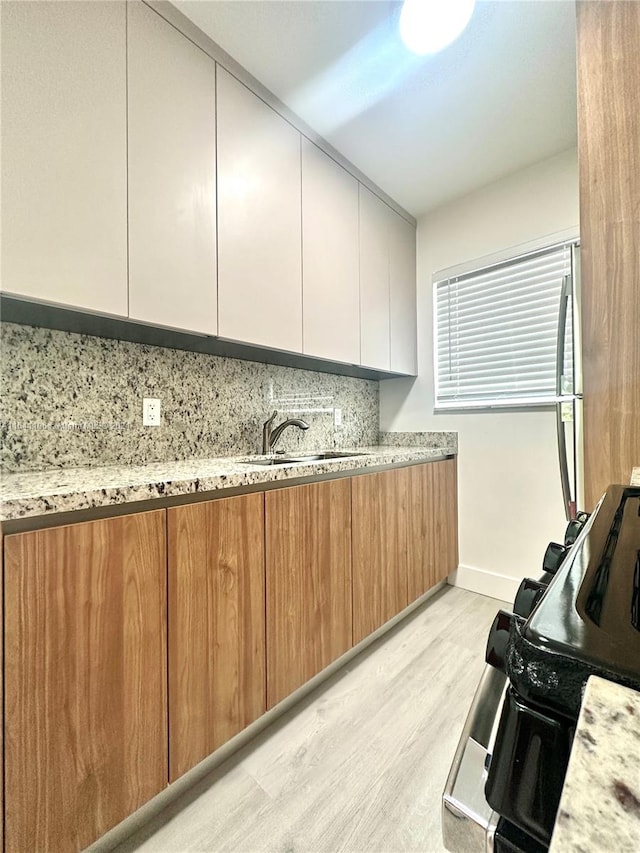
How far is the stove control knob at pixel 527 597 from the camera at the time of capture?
63cm

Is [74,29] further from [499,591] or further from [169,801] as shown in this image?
[499,591]

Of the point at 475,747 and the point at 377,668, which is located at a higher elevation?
the point at 475,747

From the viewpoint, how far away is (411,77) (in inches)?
62.0

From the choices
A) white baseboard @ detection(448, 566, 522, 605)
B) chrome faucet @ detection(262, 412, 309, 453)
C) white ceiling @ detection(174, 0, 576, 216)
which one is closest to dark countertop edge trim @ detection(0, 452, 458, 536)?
chrome faucet @ detection(262, 412, 309, 453)

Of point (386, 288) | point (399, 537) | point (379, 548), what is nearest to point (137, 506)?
point (379, 548)

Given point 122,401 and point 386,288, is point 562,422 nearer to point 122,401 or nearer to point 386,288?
point 386,288

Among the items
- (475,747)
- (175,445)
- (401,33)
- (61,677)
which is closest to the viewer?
(475,747)

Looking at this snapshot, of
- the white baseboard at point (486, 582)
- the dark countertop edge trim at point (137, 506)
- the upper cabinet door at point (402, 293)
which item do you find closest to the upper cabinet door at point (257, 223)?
the dark countertop edge trim at point (137, 506)

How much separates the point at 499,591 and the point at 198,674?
6.39ft

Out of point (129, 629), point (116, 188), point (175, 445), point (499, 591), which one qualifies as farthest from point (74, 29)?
point (499, 591)

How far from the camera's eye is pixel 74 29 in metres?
1.08

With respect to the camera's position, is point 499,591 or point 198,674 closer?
point 198,674

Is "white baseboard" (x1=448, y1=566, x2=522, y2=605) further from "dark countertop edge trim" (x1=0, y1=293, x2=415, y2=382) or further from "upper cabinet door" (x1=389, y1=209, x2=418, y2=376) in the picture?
"dark countertop edge trim" (x1=0, y1=293, x2=415, y2=382)

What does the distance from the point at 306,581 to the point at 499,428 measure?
1.59m
